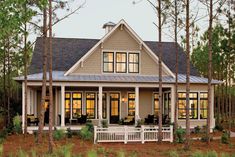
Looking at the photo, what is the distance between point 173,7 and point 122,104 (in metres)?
9.25

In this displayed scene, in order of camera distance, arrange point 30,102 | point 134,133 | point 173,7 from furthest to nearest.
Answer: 1. point 30,102
2. point 173,7
3. point 134,133

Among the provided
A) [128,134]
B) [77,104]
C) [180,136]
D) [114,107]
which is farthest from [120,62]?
[180,136]

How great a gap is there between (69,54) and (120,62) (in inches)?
202

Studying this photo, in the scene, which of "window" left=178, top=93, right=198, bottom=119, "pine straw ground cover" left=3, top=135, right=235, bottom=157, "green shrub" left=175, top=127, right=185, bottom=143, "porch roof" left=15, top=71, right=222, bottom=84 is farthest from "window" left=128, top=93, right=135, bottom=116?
"pine straw ground cover" left=3, top=135, right=235, bottom=157

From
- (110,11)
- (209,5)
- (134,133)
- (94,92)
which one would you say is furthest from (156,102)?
(110,11)

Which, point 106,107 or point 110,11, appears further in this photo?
→ point 110,11

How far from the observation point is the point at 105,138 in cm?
2161

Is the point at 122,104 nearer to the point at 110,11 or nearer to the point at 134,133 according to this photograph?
the point at 134,133

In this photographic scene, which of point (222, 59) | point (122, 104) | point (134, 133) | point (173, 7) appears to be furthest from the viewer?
point (222, 59)

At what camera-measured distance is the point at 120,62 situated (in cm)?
2847

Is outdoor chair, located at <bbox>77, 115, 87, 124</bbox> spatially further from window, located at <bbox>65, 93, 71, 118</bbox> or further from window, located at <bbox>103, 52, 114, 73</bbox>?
window, located at <bbox>103, 52, 114, 73</bbox>

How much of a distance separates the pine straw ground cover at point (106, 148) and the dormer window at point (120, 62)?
22.1 ft

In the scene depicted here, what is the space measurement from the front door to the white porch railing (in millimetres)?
7549

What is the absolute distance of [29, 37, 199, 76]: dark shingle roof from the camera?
3027cm
